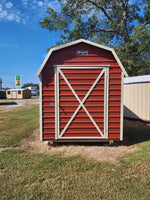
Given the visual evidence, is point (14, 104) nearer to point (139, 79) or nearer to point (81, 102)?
point (139, 79)

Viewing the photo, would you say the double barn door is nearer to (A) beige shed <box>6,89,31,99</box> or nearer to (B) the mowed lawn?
(B) the mowed lawn

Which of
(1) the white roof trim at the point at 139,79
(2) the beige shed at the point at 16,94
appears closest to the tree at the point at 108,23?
(1) the white roof trim at the point at 139,79

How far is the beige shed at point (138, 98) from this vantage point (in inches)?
346

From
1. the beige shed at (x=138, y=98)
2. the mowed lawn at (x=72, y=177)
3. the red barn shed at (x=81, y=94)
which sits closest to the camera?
the mowed lawn at (x=72, y=177)

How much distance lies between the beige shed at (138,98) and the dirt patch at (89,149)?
4.04 meters

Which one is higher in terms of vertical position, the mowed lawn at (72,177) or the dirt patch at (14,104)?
the dirt patch at (14,104)

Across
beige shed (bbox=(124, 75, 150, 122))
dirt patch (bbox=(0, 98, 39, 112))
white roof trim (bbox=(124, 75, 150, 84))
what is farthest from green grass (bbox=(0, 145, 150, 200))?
dirt patch (bbox=(0, 98, 39, 112))

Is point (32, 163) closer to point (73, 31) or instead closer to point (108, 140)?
point (108, 140)

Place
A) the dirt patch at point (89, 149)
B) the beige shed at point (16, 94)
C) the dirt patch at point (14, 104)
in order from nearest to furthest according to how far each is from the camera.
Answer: the dirt patch at point (89, 149) < the dirt patch at point (14, 104) < the beige shed at point (16, 94)

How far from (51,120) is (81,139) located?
4.77 feet

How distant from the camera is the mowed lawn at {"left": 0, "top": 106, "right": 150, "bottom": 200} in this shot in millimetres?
2722

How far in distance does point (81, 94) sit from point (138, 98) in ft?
19.2

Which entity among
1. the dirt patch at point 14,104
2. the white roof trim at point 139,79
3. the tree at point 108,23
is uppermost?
the tree at point 108,23

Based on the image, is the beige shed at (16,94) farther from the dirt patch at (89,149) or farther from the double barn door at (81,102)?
the double barn door at (81,102)
